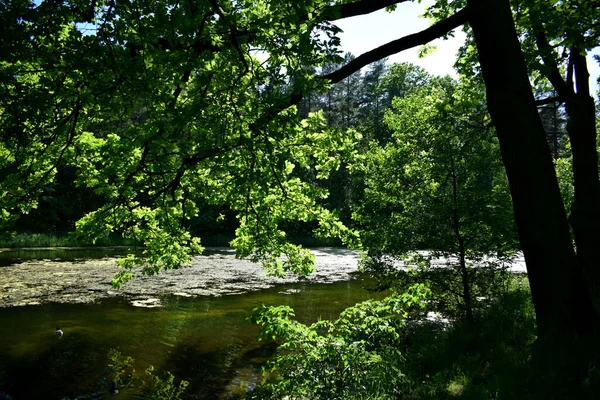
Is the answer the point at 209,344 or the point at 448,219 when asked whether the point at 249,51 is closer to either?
the point at 448,219

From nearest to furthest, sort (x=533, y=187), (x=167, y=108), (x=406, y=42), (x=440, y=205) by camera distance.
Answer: (x=533, y=187) → (x=167, y=108) → (x=406, y=42) → (x=440, y=205)

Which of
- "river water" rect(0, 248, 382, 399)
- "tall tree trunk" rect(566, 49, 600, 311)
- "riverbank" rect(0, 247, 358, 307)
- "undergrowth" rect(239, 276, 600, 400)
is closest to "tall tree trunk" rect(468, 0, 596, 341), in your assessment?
"undergrowth" rect(239, 276, 600, 400)

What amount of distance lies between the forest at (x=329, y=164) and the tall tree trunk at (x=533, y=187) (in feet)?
0.07

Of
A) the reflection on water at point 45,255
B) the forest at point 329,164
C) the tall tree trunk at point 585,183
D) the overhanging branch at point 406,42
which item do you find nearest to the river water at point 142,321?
the forest at point 329,164

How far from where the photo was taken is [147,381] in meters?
8.00

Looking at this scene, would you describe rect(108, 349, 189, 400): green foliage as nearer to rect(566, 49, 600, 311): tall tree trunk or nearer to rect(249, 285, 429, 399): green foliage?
rect(249, 285, 429, 399): green foliage

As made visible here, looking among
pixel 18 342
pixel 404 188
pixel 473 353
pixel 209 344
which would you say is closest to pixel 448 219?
pixel 404 188

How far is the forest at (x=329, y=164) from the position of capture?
15.0 ft

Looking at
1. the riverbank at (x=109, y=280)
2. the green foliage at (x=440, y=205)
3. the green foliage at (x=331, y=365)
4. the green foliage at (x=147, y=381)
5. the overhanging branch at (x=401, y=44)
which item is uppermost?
the overhanging branch at (x=401, y=44)

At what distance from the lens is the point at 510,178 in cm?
477

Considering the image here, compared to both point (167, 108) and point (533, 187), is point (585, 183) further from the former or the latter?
point (167, 108)

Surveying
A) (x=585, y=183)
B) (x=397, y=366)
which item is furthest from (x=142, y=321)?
(x=585, y=183)

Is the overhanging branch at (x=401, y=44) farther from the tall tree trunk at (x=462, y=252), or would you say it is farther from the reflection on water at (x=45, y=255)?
the reflection on water at (x=45, y=255)

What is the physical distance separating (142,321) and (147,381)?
13.8 feet
